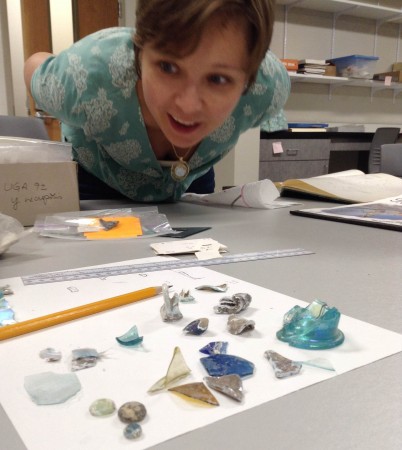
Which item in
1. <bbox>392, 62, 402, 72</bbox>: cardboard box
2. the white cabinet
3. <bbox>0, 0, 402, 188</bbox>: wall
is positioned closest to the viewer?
<bbox>0, 0, 402, 188</bbox>: wall

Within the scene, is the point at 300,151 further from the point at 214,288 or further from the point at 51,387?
the point at 51,387

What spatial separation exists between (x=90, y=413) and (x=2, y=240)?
37 centimetres

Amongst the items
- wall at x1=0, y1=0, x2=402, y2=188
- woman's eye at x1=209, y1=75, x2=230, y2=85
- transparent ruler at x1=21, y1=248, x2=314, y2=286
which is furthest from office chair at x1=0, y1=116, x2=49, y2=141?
wall at x1=0, y1=0, x2=402, y2=188

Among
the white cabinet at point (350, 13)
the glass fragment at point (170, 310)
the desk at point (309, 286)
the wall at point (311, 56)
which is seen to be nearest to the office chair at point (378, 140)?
the white cabinet at point (350, 13)

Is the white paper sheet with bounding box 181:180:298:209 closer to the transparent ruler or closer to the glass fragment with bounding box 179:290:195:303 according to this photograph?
the transparent ruler

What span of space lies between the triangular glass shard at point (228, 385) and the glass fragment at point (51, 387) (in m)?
0.07

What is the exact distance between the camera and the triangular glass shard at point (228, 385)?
24 cm

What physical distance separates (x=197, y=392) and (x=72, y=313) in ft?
0.44

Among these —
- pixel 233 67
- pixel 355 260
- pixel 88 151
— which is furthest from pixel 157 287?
pixel 88 151

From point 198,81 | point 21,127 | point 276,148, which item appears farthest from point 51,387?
point 276,148

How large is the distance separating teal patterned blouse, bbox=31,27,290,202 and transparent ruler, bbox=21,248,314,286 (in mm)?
458

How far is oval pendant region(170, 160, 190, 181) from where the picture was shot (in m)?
0.94

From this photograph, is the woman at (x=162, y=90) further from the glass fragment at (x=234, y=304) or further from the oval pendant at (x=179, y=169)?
the glass fragment at (x=234, y=304)

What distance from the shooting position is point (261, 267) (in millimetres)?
490
